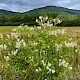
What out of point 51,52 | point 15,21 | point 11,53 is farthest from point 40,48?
point 15,21

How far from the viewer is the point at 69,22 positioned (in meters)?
80.5

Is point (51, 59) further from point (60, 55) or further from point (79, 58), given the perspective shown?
point (79, 58)

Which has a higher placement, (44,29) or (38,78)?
(44,29)

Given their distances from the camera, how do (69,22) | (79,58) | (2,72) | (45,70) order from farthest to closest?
(69,22)
(79,58)
(2,72)
(45,70)

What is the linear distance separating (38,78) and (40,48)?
721 millimetres

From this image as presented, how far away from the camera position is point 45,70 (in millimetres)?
6219

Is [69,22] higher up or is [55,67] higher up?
[55,67]

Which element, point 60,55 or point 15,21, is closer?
point 60,55

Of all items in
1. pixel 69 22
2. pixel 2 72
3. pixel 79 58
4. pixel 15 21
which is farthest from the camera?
pixel 15 21

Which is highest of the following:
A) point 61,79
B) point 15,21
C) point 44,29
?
point 44,29

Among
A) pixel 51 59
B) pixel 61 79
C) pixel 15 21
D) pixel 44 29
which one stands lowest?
pixel 15 21

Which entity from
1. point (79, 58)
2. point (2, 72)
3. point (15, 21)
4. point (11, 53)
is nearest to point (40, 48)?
point (11, 53)

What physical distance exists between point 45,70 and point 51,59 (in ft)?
1.24

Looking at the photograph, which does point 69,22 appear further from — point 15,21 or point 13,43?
point 13,43
